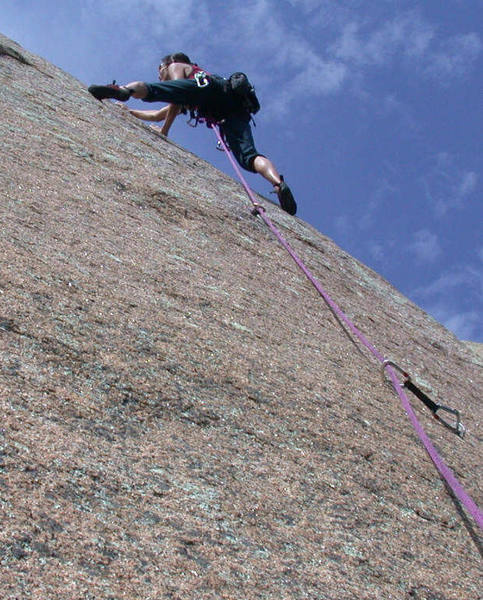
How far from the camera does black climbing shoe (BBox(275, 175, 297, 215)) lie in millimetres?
6383

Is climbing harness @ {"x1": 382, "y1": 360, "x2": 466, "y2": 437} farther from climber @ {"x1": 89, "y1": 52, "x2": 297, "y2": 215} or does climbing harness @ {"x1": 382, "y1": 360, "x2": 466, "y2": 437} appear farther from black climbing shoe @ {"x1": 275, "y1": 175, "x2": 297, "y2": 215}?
climber @ {"x1": 89, "y1": 52, "x2": 297, "y2": 215}

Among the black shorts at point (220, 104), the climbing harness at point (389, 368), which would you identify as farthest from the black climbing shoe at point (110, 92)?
the climbing harness at point (389, 368)

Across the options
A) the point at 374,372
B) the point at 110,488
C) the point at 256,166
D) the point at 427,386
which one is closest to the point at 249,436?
the point at 110,488

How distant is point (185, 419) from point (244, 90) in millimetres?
5056

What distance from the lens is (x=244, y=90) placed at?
698 cm

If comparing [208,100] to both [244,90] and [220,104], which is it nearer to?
[220,104]

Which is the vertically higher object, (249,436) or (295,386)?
(295,386)

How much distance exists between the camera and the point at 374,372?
3744mm

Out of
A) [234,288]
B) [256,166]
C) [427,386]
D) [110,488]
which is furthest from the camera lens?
[256,166]

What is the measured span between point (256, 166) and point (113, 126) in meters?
1.70

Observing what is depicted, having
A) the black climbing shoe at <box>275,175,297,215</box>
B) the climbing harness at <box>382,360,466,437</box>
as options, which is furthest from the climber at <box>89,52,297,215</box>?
the climbing harness at <box>382,360,466,437</box>

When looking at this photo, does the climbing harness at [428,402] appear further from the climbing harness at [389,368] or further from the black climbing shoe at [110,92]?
the black climbing shoe at [110,92]

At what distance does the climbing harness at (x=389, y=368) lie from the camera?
2.62 metres

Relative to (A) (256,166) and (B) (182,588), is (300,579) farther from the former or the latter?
(A) (256,166)
